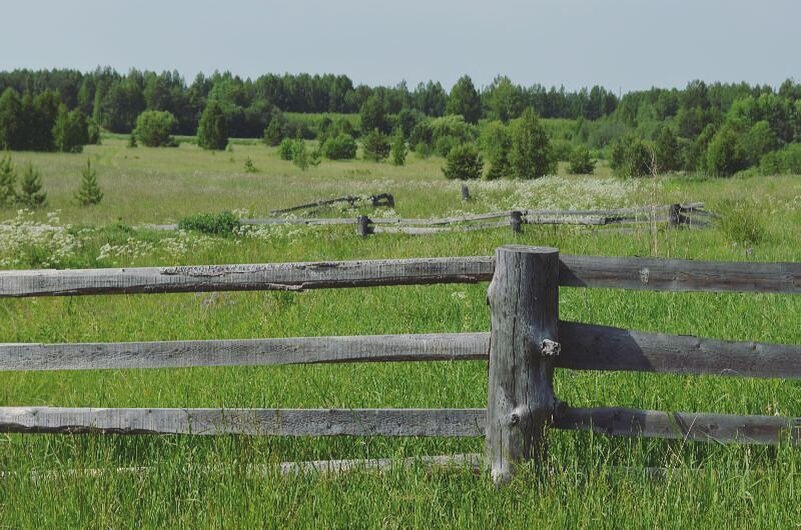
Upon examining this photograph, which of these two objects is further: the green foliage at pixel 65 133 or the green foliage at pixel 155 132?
the green foliage at pixel 155 132

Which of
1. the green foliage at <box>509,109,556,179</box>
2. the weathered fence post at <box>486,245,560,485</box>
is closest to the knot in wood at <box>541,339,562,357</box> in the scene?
the weathered fence post at <box>486,245,560,485</box>

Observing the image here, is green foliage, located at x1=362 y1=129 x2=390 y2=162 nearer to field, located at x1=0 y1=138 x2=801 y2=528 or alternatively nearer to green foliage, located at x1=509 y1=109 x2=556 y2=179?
green foliage, located at x1=509 y1=109 x2=556 y2=179

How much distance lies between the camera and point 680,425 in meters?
3.57

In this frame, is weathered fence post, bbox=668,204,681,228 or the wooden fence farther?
weathered fence post, bbox=668,204,681,228

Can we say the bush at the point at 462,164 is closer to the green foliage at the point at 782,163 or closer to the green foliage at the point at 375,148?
the green foliage at the point at 782,163

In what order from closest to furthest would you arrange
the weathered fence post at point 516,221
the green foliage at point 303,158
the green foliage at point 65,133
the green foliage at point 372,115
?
1. the weathered fence post at point 516,221
2. the green foliage at point 303,158
3. the green foliage at point 65,133
4. the green foliage at point 372,115

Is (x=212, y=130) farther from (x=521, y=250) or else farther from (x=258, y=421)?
(x=521, y=250)

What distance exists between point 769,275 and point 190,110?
12054 cm

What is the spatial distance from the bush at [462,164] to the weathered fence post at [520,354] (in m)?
44.5

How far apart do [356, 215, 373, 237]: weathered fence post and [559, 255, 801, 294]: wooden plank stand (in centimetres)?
1132

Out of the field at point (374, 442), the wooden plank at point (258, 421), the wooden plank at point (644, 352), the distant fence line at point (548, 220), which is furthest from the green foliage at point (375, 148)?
the wooden plank at point (644, 352)

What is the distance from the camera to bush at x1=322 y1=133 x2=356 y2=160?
73188 millimetres

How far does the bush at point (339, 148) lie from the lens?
7319 cm

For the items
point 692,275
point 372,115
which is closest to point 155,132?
point 372,115
